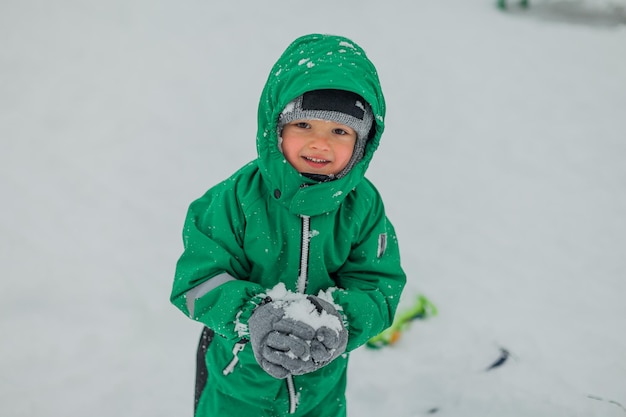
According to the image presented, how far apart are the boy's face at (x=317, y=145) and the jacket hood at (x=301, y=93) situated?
3 centimetres

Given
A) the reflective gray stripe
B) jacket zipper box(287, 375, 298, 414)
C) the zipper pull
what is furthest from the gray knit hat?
jacket zipper box(287, 375, 298, 414)

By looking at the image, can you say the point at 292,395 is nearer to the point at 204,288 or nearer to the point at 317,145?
the point at 204,288

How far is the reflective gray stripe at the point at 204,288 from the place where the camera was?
1.62 metres

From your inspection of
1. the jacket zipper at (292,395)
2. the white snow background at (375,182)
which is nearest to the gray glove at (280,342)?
the jacket zipper at (292,395)

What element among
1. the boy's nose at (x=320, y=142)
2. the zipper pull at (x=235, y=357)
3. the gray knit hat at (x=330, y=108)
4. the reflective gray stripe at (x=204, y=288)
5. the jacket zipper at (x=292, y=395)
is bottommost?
the jacket zipper at (x=292, y=395)

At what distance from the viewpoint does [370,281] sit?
179cm

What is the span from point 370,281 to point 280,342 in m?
0.45

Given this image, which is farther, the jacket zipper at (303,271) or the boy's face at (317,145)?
the jacket zipper at (303,271)

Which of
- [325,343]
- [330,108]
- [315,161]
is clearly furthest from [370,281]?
[330,108]

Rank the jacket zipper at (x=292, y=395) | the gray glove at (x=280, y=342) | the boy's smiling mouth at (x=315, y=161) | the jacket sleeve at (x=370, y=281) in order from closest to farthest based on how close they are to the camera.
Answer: the gray glove at (x=280, y=342) → the boy's smiling mouth at (x=315, y=161) → the jacket sleeve at (x=370, y=281) → the jacket zipper at (x=292, y=395)

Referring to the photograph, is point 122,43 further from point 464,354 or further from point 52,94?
point 464,354

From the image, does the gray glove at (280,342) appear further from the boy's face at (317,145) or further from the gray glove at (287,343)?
the boy's face at (317,145)

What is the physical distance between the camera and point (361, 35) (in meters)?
5.42

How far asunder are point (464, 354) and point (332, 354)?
62.4 inches
